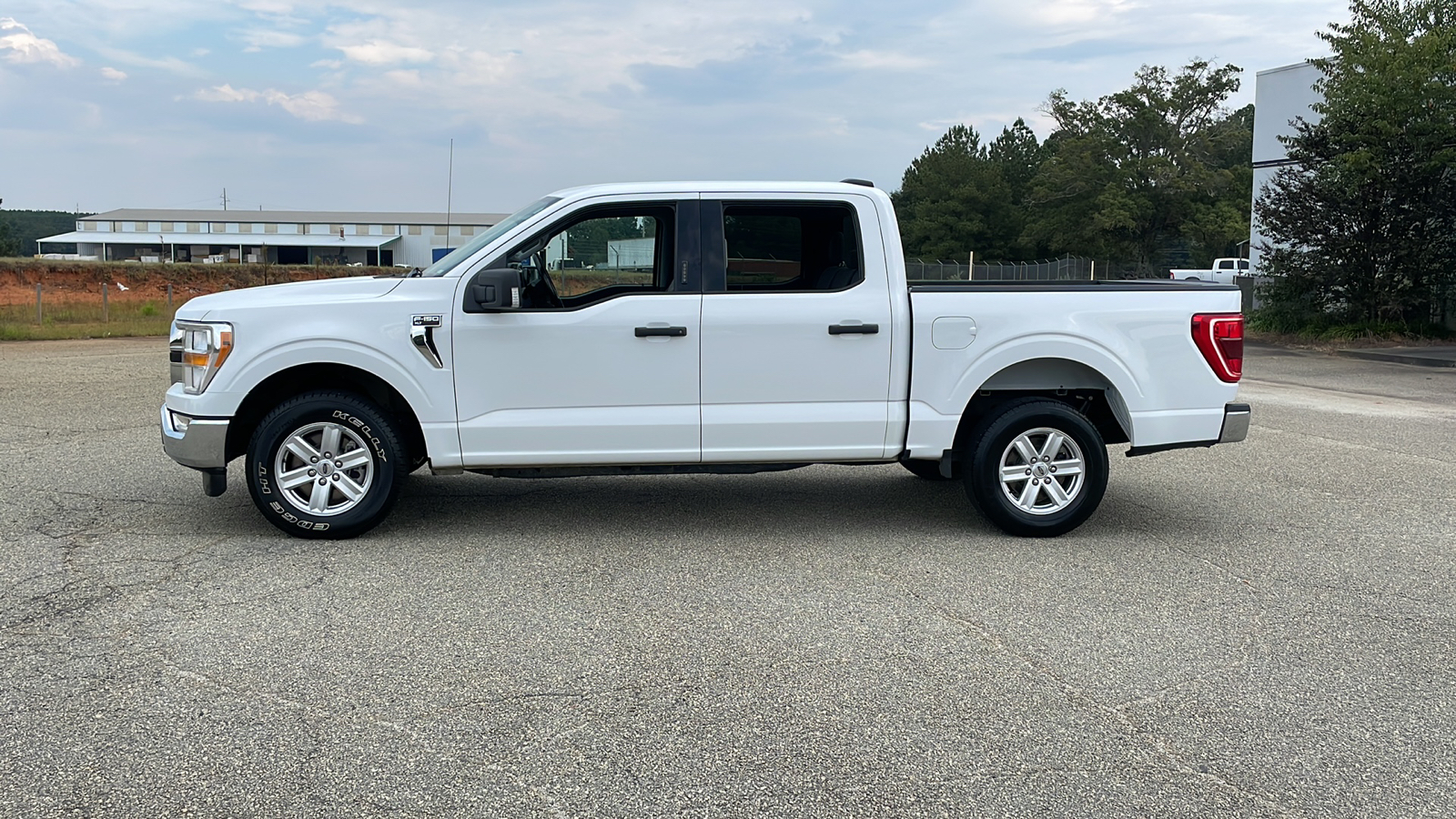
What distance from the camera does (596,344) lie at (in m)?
6.37

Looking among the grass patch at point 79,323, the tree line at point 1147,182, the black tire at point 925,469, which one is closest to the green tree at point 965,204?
the tree line at point 1147,182

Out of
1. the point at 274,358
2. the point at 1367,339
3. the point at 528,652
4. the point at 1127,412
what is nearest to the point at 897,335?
the point at 1127,412

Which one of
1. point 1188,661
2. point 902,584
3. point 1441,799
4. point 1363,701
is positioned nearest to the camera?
point 1441,799

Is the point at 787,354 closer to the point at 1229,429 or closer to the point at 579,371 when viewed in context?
the point at 579,371

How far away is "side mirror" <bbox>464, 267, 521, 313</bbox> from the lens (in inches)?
241

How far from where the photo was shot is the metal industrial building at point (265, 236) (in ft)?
331

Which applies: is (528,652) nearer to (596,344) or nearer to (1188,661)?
(596,344)

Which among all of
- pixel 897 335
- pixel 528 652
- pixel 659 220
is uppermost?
pixel 659 220

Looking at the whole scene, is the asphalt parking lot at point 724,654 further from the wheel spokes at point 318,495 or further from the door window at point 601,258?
the door window at point 601,258

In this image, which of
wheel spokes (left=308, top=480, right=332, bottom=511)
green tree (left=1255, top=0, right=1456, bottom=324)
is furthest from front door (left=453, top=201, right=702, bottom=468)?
green tree (left=1255, top=0, right=1456, bottom=324)

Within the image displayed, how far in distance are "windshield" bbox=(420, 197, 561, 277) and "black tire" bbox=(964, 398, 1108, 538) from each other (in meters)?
2.79

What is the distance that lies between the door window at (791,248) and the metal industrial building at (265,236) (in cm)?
9220

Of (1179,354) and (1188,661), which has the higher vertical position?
(1179,354)

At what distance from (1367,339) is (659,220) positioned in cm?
1946
